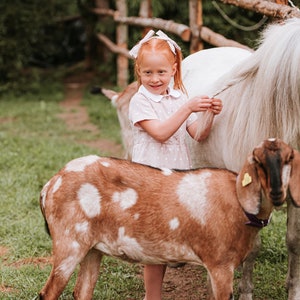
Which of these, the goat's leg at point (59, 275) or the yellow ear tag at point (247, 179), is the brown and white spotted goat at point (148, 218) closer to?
the goat's leg at point (59, 275)

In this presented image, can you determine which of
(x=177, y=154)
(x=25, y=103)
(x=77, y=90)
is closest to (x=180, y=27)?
(x=177, y=154)

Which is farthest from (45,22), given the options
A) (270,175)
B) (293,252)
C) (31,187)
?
(270,175)

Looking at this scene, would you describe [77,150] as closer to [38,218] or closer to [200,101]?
[38,218]

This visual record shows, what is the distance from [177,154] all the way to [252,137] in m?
0.43

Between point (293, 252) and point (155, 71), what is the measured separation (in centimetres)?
120

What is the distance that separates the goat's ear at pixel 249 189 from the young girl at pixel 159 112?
2.29 ft

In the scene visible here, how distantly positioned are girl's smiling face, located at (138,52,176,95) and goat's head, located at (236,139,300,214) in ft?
2.92

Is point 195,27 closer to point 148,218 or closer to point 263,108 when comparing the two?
point 263,108

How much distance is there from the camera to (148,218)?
110 inches

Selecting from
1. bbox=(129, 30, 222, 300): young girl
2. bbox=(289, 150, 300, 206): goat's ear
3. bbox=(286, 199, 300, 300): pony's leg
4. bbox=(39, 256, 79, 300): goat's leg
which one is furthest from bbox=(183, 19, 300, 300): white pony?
bbox=(39, 256, 79, 300): goat's leg

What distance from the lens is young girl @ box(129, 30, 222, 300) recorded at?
3229mm

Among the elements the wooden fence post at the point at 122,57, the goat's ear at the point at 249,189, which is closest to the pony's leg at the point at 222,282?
the goat's ear at the point at 249,189

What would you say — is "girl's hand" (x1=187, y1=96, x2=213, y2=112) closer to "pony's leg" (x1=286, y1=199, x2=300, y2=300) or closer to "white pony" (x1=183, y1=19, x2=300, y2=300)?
"white pony" (x1=183, y1=19, x2=300, y2=300)

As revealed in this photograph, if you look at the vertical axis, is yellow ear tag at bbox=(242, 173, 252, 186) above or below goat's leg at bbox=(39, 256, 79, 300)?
above
